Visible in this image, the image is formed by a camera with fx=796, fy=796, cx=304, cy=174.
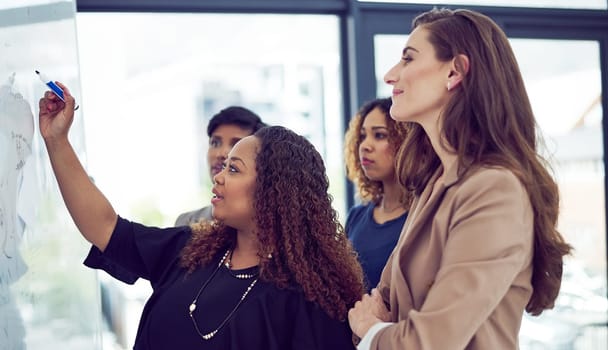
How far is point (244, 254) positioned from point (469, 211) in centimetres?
61

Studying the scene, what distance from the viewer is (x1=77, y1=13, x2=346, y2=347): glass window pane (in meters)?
3.29

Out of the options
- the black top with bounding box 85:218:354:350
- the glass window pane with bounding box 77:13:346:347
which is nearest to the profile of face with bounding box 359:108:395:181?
the glass window pane with bounding box 77:13:346:347

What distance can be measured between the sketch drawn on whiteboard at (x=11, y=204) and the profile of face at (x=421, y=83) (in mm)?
711

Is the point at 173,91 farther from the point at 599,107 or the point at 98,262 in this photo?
the point at 599,107

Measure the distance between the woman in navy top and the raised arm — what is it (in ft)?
3.10

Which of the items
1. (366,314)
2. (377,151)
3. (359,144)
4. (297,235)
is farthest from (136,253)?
(359,144)

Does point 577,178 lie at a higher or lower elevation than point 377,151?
lower

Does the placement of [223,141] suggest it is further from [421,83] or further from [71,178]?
[421,83]

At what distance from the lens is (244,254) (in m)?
1.81

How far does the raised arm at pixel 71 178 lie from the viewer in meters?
1.68

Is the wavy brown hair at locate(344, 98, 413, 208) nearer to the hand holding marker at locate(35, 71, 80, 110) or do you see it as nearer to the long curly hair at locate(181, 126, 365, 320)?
the long curly hair at locate(181, 126, 365, 320)

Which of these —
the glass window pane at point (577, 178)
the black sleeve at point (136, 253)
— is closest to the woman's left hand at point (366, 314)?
the black sleeve at point (136, 253)

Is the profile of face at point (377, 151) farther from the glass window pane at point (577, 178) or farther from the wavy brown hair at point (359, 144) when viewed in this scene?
the glass window pane at point (577, 178)

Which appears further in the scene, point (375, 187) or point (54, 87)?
point (375, 187)
